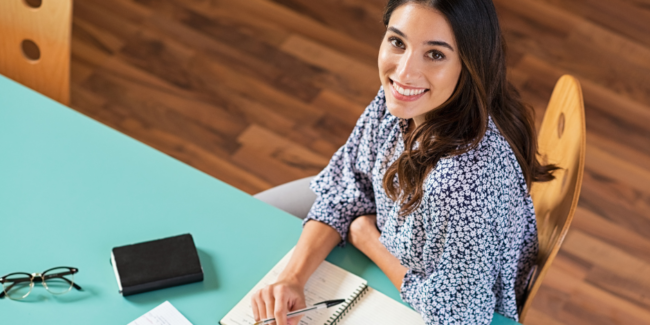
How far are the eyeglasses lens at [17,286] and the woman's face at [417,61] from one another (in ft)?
2.56

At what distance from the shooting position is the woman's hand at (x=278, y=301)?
130 centimetres

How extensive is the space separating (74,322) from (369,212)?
0.67 meters

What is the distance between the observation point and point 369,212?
1586 millimetres

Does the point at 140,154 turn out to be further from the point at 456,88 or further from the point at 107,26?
the point at 107,26

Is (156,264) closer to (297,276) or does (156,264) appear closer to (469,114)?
(297,276)

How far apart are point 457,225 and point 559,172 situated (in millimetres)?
392

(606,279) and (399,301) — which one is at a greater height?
(399,301)

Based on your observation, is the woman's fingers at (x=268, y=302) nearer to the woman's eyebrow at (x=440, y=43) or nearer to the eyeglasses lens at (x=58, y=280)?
the eyeglasses lens at (x=58, y=280)

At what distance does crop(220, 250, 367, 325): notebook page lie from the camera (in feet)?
4.32

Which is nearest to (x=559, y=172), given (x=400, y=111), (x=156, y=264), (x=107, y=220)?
(x=400, y=111)

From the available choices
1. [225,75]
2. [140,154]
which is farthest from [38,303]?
→ [225,75]

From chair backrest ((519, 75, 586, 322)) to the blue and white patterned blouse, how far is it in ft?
0.16

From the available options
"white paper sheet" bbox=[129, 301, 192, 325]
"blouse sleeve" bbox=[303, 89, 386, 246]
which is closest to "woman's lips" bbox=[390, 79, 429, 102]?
"blouse sleeve" bbox=[303, 89, 386, 246]

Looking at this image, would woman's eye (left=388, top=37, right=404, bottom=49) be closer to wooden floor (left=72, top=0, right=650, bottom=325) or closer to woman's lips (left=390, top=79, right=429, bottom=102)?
woman's lips (left=390, top=79, right=429, bottom=102)
